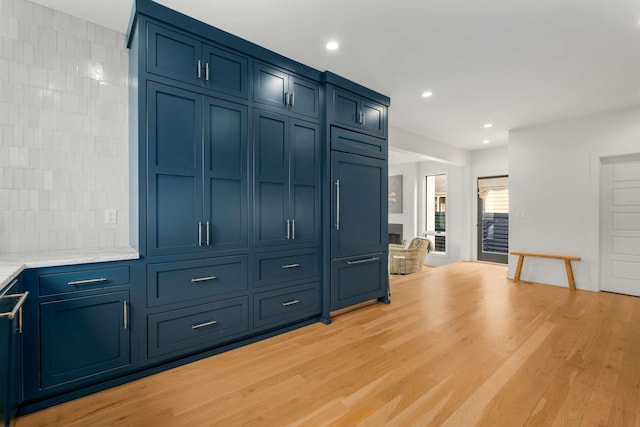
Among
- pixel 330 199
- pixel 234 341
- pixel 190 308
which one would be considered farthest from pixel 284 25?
pixel 234 341

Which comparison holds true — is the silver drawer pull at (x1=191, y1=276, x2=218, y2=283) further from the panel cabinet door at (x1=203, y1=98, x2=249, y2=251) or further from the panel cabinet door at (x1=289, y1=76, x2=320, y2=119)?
the panel cabinet door at (x1=289, y1=76, x2=320, y2=119)

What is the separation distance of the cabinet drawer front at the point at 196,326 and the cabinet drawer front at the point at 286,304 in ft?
0.47

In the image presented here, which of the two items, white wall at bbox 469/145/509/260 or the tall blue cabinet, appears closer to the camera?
the tall blue cabinet

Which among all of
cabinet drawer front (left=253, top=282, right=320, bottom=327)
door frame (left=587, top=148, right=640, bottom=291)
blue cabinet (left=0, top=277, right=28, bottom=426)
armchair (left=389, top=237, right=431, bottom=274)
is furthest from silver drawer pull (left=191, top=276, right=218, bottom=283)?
door frame (left=587, top=148, right=640, bottom=291)

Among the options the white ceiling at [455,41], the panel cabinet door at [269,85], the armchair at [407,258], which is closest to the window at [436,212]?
the armchair at [407,258]

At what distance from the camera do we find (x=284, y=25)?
2.57m

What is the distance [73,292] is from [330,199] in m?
2.33

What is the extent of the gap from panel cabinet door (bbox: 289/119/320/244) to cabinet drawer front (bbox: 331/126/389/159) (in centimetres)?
24

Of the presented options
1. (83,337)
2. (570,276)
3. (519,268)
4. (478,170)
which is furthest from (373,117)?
(478,170)

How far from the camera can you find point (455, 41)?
2773mm

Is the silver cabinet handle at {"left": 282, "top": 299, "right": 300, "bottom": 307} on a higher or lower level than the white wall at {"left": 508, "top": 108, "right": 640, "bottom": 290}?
lower

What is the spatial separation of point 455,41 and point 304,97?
150 cm

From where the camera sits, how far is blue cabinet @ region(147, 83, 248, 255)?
232 centimetres

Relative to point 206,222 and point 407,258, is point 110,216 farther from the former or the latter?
point 407,258
